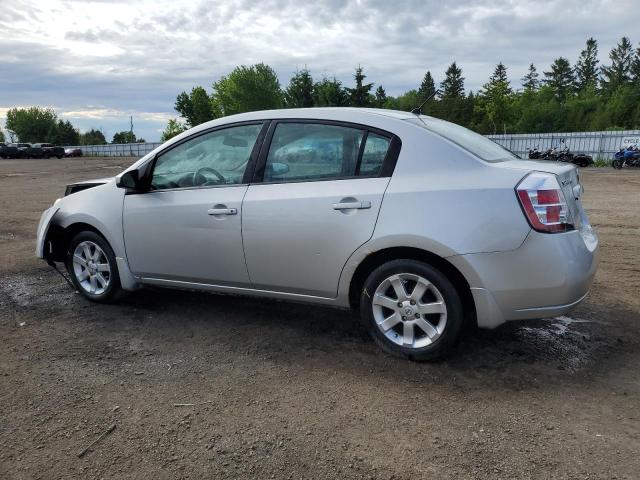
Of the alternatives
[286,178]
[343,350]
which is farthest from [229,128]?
[343,350]

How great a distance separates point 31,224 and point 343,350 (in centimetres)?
802

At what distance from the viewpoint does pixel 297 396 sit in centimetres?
316

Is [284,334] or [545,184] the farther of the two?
[284,334]

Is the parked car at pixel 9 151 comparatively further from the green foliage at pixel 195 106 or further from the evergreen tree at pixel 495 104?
the evergreen tree at pixel 495 104

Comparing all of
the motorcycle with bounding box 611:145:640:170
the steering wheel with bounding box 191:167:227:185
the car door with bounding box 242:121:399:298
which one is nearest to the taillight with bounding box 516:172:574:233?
the car door with bounding box 242:121:399:298

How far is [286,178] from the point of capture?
3.88 m

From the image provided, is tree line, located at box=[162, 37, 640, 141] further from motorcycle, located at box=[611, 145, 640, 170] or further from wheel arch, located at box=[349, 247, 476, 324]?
wheel arch, located at box=[349, 247, 476, 324]

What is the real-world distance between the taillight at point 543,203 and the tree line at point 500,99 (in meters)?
49.4

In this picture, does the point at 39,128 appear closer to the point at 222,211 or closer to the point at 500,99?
the point at 500,99

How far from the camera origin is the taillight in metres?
3.15

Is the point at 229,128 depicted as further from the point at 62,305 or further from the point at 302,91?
the point at 302,91

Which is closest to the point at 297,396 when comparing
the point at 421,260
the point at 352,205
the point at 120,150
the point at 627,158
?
the point at 421,260

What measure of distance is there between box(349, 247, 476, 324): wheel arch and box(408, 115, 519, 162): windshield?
29.0 inches

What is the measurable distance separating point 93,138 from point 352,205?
128 m
